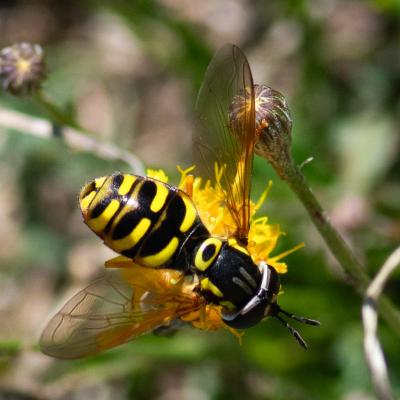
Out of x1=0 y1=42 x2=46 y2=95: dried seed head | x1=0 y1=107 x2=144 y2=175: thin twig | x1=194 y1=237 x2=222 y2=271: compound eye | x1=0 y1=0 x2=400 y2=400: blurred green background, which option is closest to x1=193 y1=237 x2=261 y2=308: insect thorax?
x1=194 y1=237 x2=222 y2=271: compound eye

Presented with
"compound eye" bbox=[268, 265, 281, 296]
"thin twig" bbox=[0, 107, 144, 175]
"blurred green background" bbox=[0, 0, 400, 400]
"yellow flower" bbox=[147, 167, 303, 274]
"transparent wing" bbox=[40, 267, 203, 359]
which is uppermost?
"yellow flower" bbox=[147, 167, 303, 274]

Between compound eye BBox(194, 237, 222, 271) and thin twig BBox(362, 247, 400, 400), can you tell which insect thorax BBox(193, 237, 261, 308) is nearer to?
compound eye BBox(194, 237, 222, 271)

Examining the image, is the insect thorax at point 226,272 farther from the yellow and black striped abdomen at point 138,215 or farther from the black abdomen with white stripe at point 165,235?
the yellow and black striped abdomen at point 138,215

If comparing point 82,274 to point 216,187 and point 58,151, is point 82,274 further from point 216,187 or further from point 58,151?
point 216,187

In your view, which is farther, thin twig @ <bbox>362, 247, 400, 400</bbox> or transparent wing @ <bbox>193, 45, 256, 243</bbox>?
transparent wing @ <bbox>193, 45, 256, 243</bbox>

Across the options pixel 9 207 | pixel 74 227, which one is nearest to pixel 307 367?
pixel 74 227

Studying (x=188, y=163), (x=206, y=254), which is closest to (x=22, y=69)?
(x=206, y=254)

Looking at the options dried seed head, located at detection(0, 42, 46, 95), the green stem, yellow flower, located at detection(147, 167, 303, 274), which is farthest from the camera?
dried seed head, located at detection(0, 42, 46, 95)
